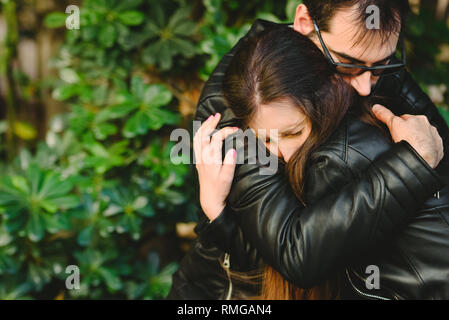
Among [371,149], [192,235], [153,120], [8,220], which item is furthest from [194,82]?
[371,149]

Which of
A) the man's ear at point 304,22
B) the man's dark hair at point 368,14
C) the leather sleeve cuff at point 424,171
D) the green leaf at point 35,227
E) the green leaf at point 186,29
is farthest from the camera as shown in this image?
the green leaf at point 186,29

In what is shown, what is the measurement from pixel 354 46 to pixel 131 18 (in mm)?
1112

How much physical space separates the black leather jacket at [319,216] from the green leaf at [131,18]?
80 centimetres

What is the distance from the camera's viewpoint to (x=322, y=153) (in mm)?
1129

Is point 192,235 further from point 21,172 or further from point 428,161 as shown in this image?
point 428,161

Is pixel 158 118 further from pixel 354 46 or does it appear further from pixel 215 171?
pixel 354 46

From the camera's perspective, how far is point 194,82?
2.18 m

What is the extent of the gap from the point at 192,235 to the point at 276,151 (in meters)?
1.36

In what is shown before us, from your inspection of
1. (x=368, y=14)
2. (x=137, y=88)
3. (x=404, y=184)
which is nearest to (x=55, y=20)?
(x=137, y=88)

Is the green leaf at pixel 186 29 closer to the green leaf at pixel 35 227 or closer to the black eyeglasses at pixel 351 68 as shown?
the black eyeglasses at pixel 351 68

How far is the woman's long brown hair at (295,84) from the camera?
1.16 meters

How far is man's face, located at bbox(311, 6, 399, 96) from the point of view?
1165 millimetres

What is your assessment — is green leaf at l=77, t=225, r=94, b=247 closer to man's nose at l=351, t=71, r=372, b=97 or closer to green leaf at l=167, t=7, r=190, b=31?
green leaf at l=167, t=7, r=190, b=31

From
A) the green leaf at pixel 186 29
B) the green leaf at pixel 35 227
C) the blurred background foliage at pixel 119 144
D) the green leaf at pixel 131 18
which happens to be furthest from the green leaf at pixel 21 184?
the green leaf at pixel 186 29
